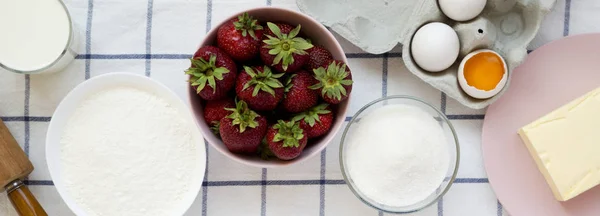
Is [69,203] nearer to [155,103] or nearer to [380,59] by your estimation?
[155,103]

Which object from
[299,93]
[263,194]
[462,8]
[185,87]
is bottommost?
[263,194]

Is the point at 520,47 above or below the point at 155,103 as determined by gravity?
above

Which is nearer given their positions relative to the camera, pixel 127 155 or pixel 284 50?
pixel 284 50

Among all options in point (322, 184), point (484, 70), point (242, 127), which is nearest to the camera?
point (242, 127)

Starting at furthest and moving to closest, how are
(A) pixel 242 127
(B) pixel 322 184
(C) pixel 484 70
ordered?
Result: (B) pixel 322 184 < (C) pixel 484 70 < (A) pixel 242 127

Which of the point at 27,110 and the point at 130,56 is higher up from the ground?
the point at 130,56

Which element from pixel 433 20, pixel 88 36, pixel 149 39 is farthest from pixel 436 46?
pixel 88 36

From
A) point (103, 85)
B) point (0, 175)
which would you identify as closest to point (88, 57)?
point (103, 85)

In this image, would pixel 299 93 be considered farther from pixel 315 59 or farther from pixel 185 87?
pixel 185 87
